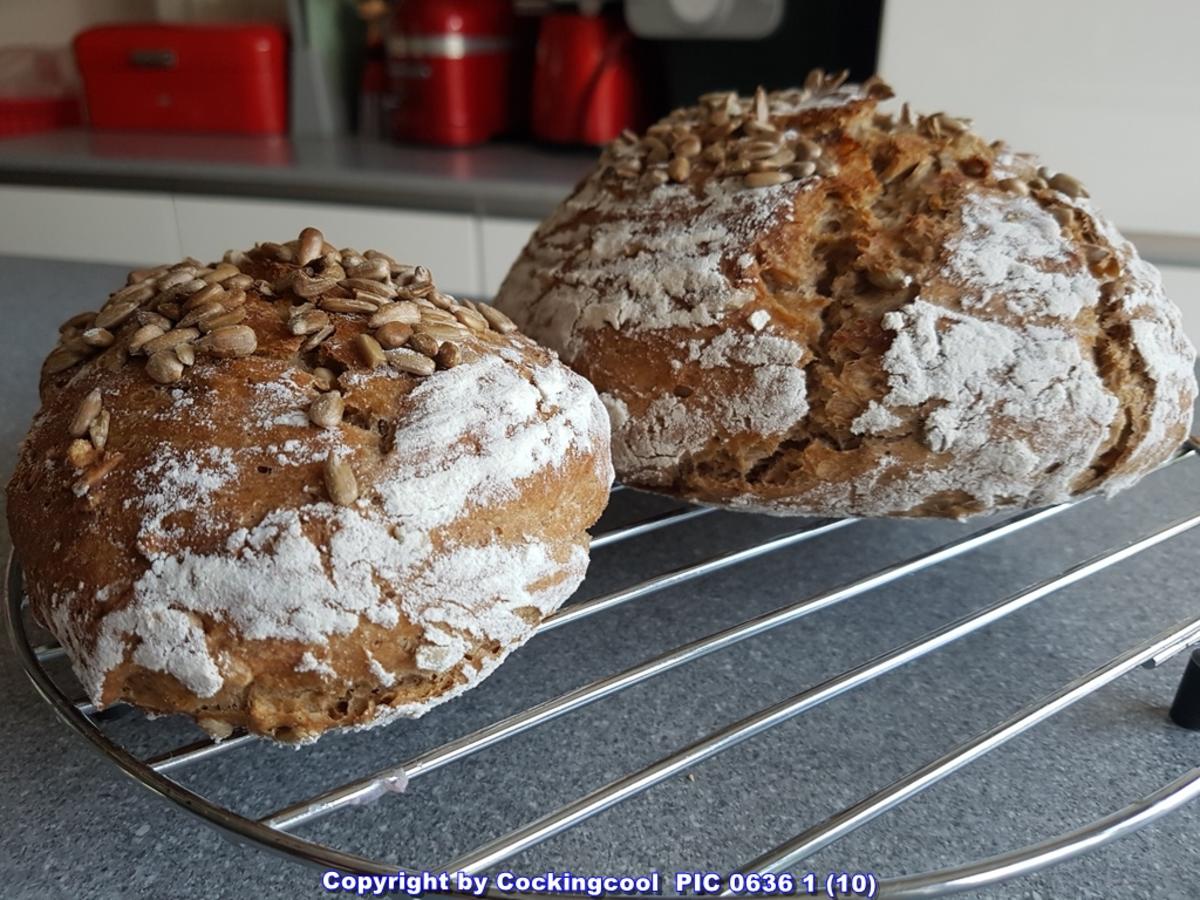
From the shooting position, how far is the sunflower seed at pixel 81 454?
0.62 meters

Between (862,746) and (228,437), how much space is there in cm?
47

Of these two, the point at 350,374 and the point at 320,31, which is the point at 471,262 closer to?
the point at 320,31

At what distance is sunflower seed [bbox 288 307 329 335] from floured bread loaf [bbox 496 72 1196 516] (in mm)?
256

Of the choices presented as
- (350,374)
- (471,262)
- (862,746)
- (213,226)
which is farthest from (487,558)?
(213,226)

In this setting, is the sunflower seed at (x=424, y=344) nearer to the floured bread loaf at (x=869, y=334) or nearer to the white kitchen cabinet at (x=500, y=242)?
the floured bread loaf at (x=869, y=334)

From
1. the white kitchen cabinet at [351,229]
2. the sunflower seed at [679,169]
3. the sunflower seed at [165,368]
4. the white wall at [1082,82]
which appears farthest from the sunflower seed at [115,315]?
the white wall at [1082,82]

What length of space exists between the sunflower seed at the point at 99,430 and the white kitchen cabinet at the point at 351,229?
1500mm

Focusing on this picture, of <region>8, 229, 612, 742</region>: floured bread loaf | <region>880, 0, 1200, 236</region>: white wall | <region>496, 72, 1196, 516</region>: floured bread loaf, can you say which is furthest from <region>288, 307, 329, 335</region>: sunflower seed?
<region>880, 0, 1200, 236</region>: white wall

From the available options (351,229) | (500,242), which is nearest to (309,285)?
(500,242)

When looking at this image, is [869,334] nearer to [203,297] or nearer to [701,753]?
[701,753]

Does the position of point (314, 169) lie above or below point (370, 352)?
below

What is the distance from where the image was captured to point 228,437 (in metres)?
0.61

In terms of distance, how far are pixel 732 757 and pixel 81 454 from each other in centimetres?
47

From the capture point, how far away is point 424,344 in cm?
68
